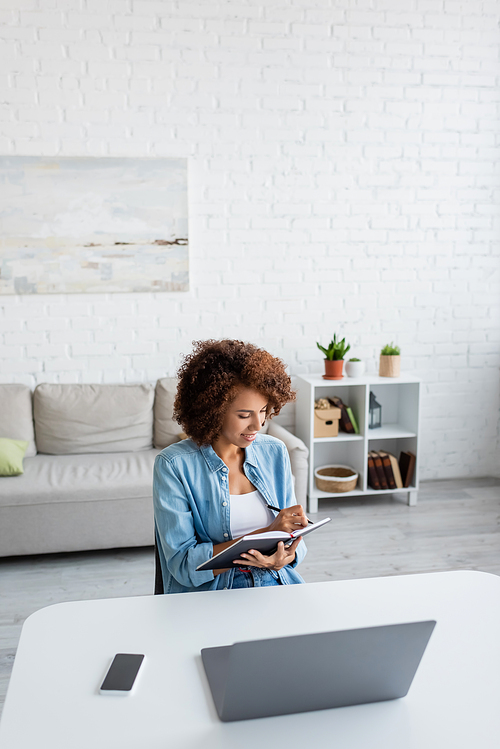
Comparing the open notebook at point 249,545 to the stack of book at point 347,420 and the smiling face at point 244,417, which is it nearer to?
the smiling face at point 244,417

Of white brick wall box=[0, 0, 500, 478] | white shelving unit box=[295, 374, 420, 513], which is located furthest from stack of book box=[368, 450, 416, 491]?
white brick wall box=[0, 0, 500, 478]

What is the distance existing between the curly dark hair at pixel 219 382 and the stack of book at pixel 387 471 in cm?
217

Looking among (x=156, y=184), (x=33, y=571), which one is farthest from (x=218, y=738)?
(x=156, y=184)

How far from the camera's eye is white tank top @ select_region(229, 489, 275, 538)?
1.54 metres

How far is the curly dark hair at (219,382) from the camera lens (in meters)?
1.49

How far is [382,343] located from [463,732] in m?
3.06

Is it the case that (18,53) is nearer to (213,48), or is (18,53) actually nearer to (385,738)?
(213,48)

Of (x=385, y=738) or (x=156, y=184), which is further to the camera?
(x=156, y=184)

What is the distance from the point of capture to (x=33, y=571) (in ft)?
9.32

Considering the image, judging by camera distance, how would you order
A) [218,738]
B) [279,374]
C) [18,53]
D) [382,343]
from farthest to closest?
[382,343], [18,53], [279,374], [218,738]

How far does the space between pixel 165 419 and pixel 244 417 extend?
6.39 feet

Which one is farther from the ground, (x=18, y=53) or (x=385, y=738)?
(x=18, y=53)

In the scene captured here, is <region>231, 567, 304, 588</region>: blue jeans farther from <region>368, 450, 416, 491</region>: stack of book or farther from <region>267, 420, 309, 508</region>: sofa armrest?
<region>368, 450, 416, 491</region>: stack of book

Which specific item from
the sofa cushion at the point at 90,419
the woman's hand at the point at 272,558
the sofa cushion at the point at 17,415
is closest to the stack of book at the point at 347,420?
the sofa cushion at the point at 90,419
